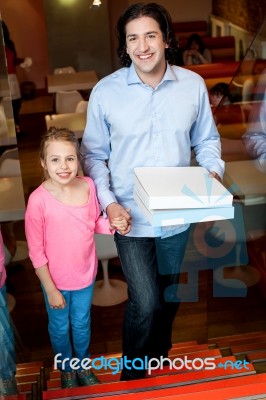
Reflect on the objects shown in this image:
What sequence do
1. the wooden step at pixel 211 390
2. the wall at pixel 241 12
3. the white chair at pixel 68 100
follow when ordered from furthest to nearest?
1. the wall at pixel 241 12
2. the white chair at pixel 68 100
3. the wooden step at pixel 211 390

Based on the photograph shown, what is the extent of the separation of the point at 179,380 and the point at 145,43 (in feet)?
4.03

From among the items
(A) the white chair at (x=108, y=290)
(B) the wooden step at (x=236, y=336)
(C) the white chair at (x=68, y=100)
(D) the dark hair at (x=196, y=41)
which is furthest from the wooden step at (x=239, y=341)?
(D) the dark hair at (x=196, y=41)

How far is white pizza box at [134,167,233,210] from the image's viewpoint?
1.74m

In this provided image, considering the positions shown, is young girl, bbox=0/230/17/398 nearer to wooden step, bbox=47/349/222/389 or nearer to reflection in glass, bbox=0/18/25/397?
reflection in glass, bbox=0/18/25/397

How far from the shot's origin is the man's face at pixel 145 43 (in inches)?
70.6

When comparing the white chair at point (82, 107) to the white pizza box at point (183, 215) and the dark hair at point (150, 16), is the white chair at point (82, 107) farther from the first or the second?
the white pizza box at point (183, 215)

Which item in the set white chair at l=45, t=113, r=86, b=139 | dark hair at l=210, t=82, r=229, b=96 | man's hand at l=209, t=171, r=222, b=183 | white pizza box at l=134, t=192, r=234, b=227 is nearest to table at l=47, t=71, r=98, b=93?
white chair at l=45, t=113, r=86, b=139

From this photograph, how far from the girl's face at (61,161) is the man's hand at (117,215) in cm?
16

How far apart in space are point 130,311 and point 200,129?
71 cm

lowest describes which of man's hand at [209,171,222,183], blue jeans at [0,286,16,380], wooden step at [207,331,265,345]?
wooden step at [207,331,265,345]

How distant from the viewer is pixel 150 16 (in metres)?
1.79

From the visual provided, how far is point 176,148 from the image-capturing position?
1.94m

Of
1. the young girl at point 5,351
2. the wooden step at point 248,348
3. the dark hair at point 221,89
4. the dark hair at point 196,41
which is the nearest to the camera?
the young girl at point 5,351

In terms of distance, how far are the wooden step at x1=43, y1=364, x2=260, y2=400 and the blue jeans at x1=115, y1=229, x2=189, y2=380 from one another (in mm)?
49
